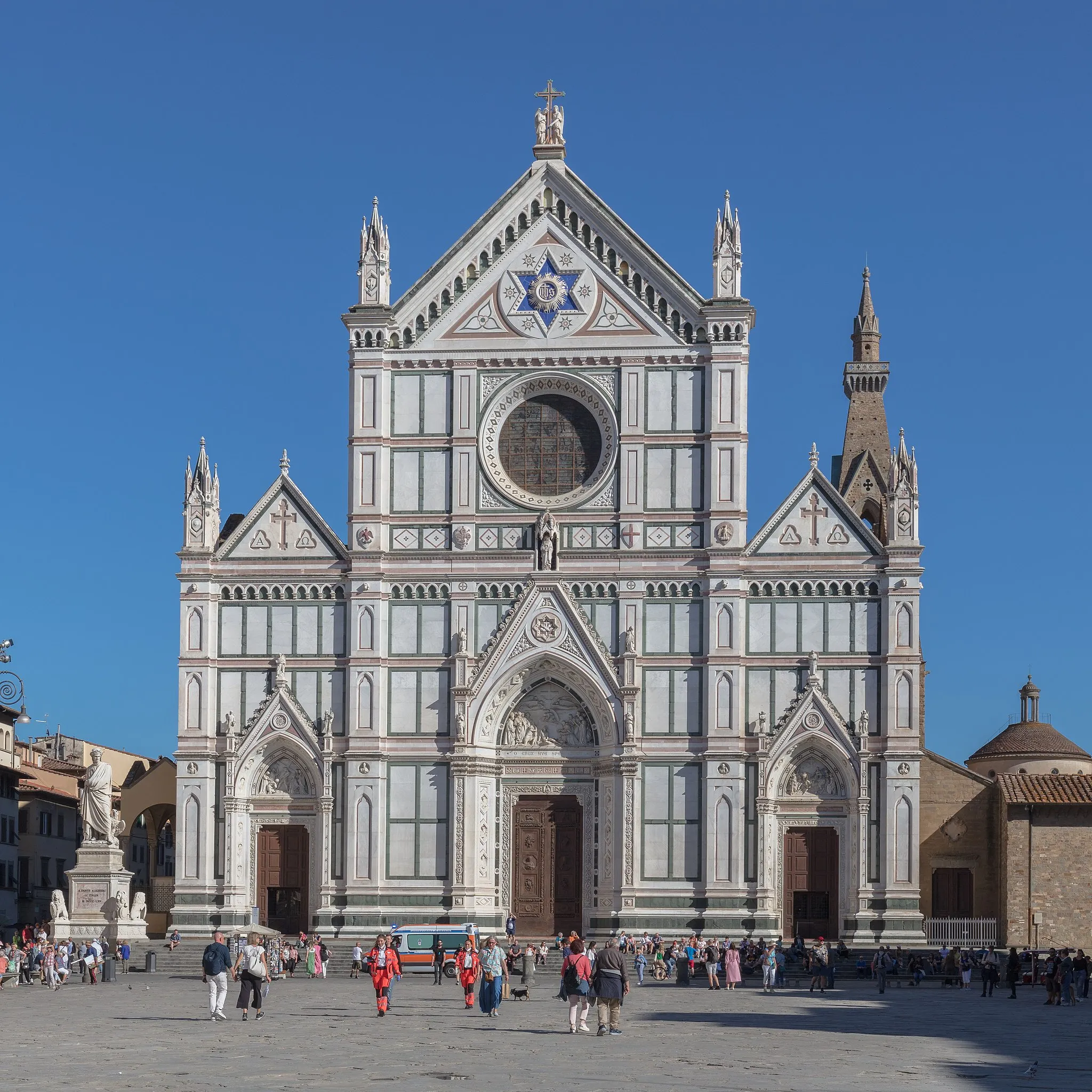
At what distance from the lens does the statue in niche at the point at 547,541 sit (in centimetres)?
5381

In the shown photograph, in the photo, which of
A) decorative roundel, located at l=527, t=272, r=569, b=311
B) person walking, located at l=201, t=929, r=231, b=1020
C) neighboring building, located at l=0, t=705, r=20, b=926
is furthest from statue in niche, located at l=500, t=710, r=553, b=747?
neighboring building, located at l=0, t=705, r=20, b=926

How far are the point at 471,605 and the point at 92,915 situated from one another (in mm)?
12569

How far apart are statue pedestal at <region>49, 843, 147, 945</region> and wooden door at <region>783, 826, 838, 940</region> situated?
54.8ft

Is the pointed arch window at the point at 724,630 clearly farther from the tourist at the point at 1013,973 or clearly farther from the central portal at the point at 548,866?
the tourist at the point at 1013,973

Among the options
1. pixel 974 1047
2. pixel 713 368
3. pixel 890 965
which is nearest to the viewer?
pixel 974 1047

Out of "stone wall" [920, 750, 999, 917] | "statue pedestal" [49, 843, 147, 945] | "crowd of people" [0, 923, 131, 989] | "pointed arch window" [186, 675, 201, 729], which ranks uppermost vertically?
"pointed arch window" [186, 675, 201, 729]

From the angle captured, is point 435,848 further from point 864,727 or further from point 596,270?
point 596,270

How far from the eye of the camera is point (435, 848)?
2105 inches

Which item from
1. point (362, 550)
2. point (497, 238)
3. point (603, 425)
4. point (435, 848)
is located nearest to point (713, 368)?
point (603, 425)

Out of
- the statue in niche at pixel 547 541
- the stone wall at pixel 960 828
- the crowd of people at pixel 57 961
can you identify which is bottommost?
the crowd of people at pixel 57 961

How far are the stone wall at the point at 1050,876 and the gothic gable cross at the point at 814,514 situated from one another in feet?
28.6

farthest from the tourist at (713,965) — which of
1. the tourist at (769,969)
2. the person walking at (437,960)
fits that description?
the person walking at (437,960)

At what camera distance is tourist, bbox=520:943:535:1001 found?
45075 millimetres

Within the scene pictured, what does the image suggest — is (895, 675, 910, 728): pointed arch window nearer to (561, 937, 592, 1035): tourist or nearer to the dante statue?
the dante statue
